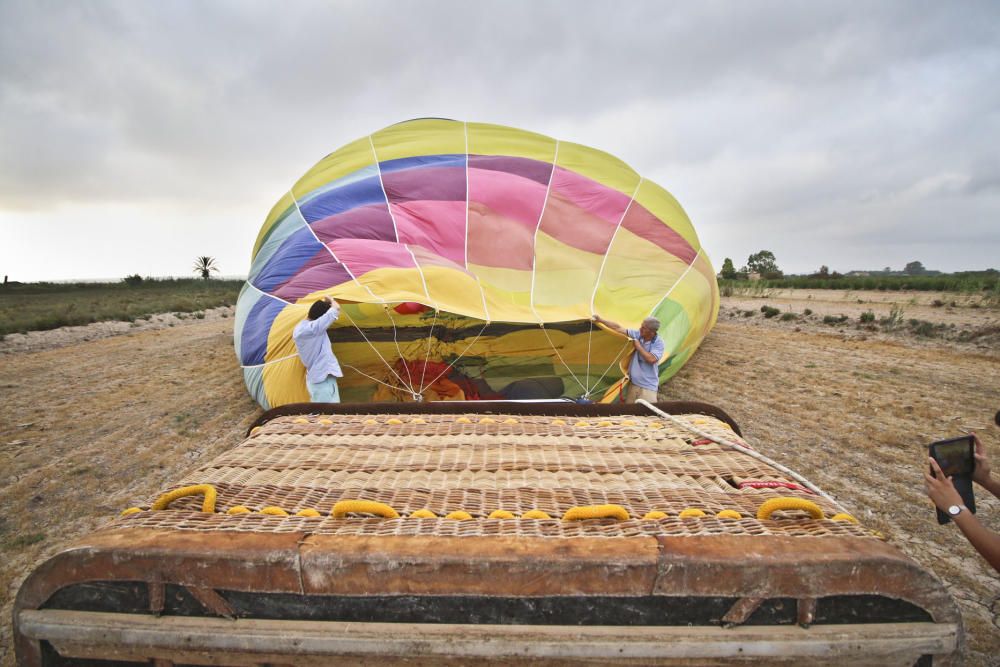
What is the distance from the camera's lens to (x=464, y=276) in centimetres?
388

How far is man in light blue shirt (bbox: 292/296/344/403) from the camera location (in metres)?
3.29

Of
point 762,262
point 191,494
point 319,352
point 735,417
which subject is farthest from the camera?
point 762,262

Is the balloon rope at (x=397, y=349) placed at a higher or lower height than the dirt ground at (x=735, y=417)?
higher

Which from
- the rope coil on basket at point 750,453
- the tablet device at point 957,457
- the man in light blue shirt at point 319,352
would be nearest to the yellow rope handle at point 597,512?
the rope coil on basket at point 750,453

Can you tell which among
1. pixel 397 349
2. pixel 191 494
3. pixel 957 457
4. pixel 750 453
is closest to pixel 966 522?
pixel 957 457

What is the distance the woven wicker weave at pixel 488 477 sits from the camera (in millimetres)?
973

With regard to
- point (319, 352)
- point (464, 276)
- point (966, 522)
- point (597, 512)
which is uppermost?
point (464, 276)

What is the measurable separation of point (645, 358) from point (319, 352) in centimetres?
226

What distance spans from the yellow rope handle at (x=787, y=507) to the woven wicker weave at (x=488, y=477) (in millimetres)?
20

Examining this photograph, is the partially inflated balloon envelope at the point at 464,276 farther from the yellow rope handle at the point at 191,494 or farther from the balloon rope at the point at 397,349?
the yellow rope handle at the point at 191,494

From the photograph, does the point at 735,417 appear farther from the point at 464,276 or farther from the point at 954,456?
the point at 954,456

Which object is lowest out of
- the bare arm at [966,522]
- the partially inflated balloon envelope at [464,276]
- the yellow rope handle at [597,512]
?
the bare arm at [966,522]

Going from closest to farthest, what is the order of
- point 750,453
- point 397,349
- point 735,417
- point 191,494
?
point 191,494 → point 750,453 → point 735,417 → point 397,349

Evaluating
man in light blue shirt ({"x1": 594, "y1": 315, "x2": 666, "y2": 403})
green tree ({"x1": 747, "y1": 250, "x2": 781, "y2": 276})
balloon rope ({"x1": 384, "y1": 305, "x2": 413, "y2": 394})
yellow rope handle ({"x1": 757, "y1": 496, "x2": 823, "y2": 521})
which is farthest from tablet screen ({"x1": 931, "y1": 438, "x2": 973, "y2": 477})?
green tree ({"x1": 747, "y1": 250, "x2": 781, "y2": 276})
